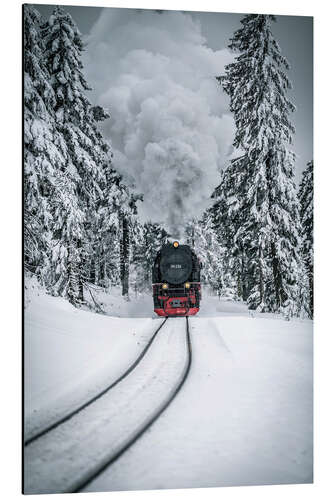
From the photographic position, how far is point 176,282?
1146 centimetres

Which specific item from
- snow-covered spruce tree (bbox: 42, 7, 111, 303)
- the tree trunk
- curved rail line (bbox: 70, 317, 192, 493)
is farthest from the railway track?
the tree trunk

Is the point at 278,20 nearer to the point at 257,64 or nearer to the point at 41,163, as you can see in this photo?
the point at 257,64

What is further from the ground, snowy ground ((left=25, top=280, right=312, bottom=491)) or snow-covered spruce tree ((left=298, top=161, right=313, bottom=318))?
snow-covered spruce tree ((left=298, top=161, right=313, bottom=318))

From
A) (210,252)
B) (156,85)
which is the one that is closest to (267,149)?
(156,85)

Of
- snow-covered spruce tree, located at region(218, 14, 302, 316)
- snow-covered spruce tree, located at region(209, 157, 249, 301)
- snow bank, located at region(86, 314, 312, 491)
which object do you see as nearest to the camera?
snow bank, located at region(86, 314, 312, 491)

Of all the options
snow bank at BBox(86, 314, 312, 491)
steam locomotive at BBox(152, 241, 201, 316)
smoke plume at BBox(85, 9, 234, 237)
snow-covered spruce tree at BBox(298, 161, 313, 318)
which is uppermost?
smoke plume at BBox(85, 9, 234, 237)

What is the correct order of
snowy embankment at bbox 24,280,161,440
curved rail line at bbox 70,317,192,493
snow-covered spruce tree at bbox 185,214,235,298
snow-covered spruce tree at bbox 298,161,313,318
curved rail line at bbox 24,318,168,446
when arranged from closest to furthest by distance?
curved rail line at bbox 70,317,192,493, curved rail line at bbox 24,318,168,446, snowy embankment at bbox 24,280,161,440, snow-covered spruce tree at bbox 298,161,313,318, snow-covered spruce tree at bbox 185,214,235,298

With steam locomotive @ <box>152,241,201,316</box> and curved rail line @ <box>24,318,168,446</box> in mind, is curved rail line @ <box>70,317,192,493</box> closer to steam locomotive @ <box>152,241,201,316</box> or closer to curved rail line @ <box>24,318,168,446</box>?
curved rail line @ <box>24,318,168,446</box>

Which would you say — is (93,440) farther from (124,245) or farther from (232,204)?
(124,245)

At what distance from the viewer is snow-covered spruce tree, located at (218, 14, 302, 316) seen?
5.39 meters

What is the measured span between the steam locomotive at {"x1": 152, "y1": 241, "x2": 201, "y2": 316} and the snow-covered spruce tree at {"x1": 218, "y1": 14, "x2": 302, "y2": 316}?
103 inches

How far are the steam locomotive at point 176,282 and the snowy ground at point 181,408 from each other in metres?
4.79

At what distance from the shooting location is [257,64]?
5.91 m
